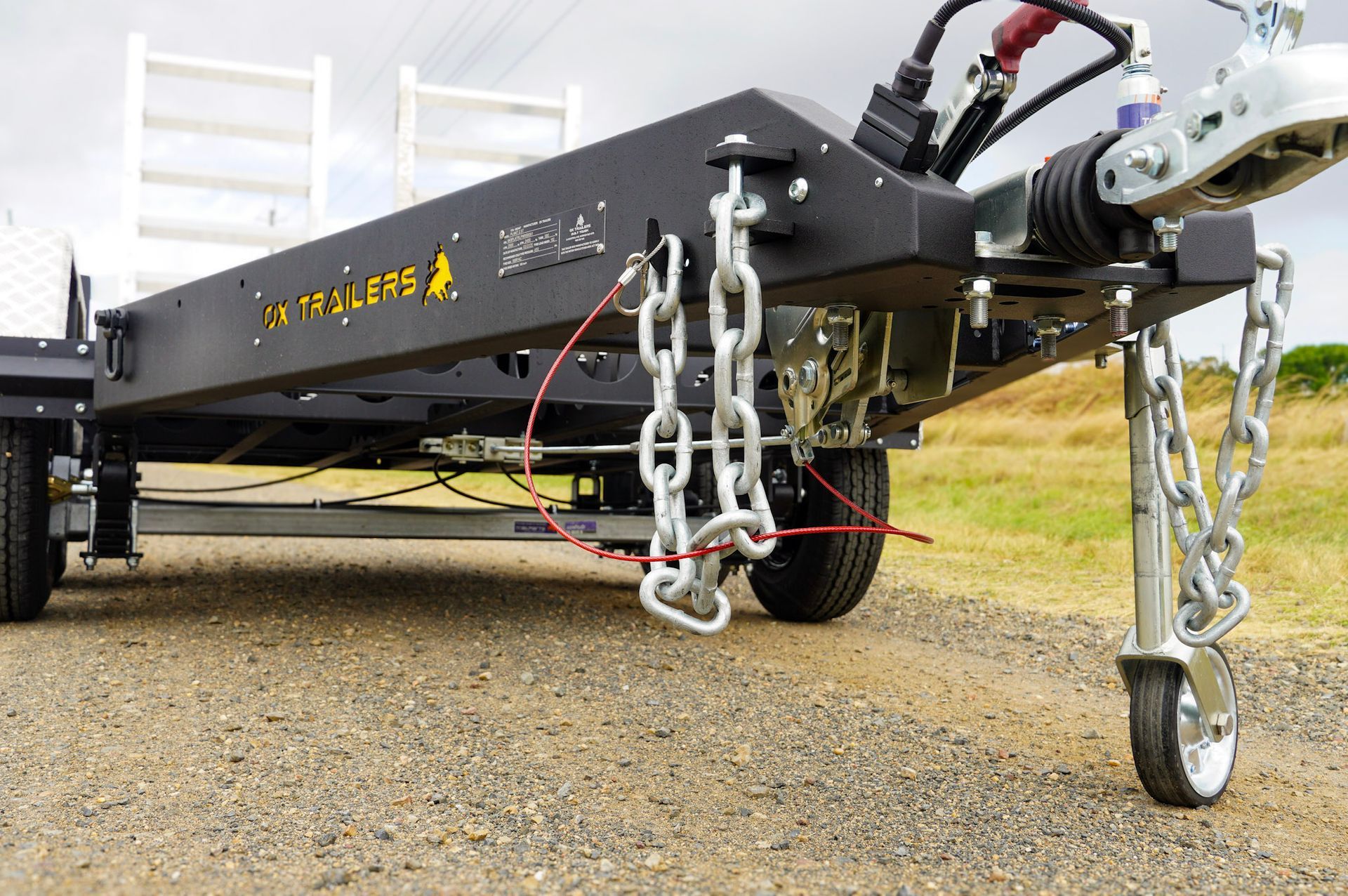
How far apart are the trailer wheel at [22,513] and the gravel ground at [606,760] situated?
0.17 metres

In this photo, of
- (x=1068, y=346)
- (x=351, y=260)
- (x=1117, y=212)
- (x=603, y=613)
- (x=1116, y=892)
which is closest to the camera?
(x=1117, y=212)

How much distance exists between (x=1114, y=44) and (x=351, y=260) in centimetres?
197

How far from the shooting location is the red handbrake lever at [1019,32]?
6.11ft

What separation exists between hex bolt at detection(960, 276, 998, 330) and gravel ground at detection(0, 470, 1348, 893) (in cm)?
95

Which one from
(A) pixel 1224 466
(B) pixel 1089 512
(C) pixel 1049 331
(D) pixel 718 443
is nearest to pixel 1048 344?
(C) pixel 1049 331

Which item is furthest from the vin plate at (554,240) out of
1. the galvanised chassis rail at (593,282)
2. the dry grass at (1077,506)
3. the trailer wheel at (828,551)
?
the dry grass at (1077,506)

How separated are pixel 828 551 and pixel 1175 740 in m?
2.45

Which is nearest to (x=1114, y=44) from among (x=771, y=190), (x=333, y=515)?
(x=771, y=190)

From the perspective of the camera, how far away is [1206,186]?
1711mm

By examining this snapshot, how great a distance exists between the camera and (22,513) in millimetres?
4266

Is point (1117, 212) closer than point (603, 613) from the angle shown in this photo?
Yes

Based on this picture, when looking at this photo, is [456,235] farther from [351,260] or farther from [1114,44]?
[1114,44]

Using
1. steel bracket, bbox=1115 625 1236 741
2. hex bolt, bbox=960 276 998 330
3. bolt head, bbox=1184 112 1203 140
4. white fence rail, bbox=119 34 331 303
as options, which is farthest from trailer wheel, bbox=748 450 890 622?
white fence rail, bbox=119 34 331 303

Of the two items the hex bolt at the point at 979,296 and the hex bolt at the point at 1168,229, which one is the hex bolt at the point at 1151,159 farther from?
the hex bolt at the point at 979,296
